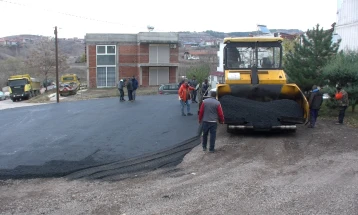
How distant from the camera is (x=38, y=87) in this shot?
63812mm

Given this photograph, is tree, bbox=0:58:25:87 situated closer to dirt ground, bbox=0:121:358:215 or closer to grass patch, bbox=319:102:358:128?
grass patch, bbox=319:102:358:128

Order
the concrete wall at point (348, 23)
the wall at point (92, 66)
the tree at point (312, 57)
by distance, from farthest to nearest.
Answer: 1. the wall at point (92, 66)
2. the concrete wall at point (348, 23)
3. the tree at point (312, 57)

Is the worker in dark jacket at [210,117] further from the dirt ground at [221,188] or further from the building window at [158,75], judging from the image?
the building window at [158,75]

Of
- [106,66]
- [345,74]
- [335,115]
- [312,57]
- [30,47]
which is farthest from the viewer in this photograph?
[30,47]

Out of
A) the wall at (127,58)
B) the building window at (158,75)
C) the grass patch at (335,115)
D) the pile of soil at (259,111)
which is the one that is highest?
the wall at (127,58)

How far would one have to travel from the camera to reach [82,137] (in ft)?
44.0

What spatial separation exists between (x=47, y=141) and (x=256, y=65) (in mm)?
6846

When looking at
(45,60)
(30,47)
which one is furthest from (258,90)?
(30,47)

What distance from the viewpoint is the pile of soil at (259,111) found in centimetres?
1295

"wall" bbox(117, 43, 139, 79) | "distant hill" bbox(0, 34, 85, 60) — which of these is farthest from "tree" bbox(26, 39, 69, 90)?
"distant hill" bbox(0, 34, 85, 60)

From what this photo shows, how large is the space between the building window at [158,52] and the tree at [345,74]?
4043 cm

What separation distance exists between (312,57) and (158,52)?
128ft

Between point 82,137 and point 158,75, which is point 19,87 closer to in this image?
point 158,75

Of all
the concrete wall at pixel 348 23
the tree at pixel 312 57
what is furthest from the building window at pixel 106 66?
the tree at pixel 312 57
